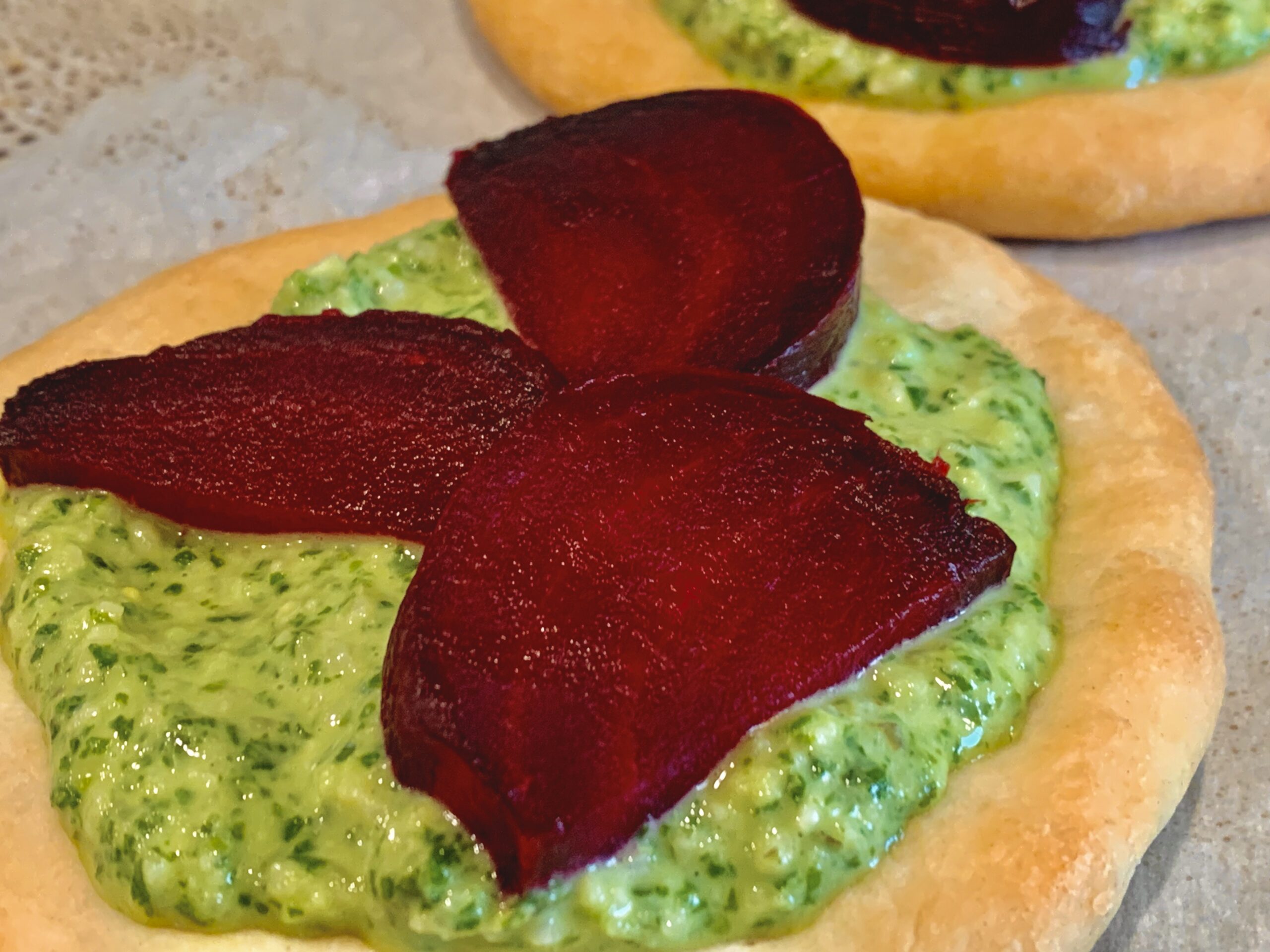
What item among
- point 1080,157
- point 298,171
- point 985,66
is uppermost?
point 985,66

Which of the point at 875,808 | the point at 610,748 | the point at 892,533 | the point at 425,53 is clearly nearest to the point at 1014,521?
the point at 892,533

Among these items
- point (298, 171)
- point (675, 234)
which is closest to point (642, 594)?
point (675, 234)

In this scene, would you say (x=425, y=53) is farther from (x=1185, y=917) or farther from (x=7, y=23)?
(x=1185, y=917)

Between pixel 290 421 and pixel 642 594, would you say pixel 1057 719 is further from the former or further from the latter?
pixel 290 421

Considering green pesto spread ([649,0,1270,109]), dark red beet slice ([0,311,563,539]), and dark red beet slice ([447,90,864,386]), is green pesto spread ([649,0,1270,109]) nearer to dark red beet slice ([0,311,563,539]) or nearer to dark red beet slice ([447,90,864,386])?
dark red beet slice ([447,90,864,386])

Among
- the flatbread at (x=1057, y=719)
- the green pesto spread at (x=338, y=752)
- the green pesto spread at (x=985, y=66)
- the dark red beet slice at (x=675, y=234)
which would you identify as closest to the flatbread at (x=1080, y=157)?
the green pesto spread at (x=985, y=66)

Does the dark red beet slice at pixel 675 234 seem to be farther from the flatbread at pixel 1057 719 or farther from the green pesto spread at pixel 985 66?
the green pesto spread at pixel 985 66
